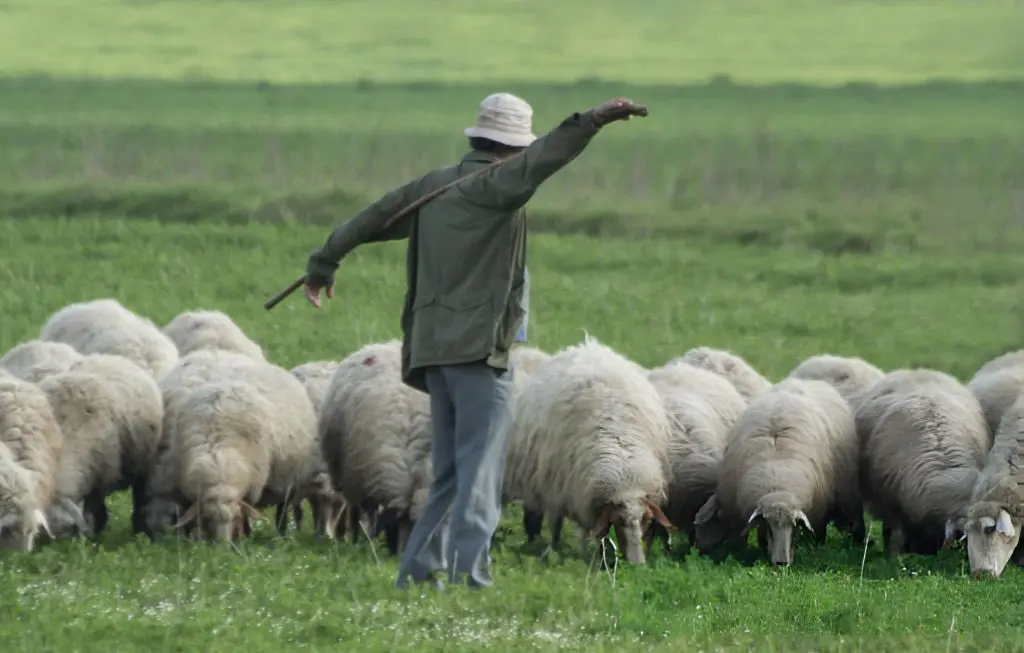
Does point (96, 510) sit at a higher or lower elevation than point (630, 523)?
lower

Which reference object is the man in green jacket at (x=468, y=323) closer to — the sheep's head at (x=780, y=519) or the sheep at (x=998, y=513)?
the sheep's head at (x=780, y=519)

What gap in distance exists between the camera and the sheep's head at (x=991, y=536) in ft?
34.2

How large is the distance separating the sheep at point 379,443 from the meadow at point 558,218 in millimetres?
397

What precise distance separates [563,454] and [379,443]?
1.19 metres

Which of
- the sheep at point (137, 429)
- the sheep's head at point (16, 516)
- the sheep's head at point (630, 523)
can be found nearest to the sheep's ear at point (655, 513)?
the sheep's head at point (630, 523)

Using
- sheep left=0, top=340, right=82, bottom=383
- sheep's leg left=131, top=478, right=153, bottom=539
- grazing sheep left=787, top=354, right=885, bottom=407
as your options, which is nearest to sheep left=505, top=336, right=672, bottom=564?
grazing sheep left=787, top=354, right=885, bottom=407

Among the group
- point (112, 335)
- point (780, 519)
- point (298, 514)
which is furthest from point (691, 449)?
point (112, 335)

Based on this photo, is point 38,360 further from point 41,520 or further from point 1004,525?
point 1004,525

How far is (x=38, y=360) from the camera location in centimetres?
1321

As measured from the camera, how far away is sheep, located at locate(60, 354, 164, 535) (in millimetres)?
12047

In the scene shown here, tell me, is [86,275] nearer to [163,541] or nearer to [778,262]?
[778,262]

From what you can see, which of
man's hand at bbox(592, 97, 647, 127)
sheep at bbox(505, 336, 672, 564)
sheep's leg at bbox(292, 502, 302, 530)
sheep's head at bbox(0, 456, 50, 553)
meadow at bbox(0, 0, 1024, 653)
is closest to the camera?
man's hand at bbox(592, 97, 647, 127)

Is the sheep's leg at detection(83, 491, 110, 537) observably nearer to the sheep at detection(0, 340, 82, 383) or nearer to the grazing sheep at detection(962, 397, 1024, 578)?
the sheep at detection(0, 340, 82, 383)

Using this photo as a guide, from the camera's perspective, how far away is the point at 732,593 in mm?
9680
